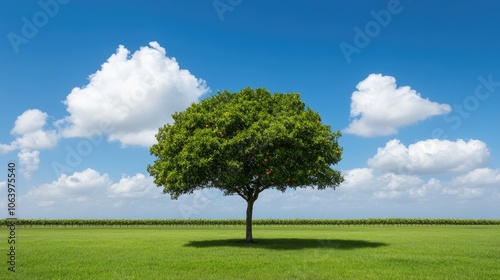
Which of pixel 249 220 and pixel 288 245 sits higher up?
pixel 249 220

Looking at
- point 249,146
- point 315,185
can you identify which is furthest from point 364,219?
point 249,146

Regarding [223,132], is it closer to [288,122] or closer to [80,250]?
[288,122]

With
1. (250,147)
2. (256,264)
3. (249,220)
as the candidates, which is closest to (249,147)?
(250,147)

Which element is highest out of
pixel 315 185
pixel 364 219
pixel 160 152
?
pixel 160 152

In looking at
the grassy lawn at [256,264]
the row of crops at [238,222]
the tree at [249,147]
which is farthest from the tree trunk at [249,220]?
the row of crops at [238,222]

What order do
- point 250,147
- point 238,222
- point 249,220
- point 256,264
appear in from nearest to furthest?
point 256,264 < point 250,147 < point 249,220 < point 238,222

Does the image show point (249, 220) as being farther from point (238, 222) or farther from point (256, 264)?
point (238, 222)

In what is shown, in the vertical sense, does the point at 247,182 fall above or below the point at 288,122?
below

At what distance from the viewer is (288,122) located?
3981 centimetres

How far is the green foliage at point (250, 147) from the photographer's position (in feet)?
127

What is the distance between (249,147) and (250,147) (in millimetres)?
152

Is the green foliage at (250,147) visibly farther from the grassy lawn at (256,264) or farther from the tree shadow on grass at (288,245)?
the grassy lawn at (256,264)

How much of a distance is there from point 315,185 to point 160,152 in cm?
1564

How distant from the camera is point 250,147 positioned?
1521 inches
